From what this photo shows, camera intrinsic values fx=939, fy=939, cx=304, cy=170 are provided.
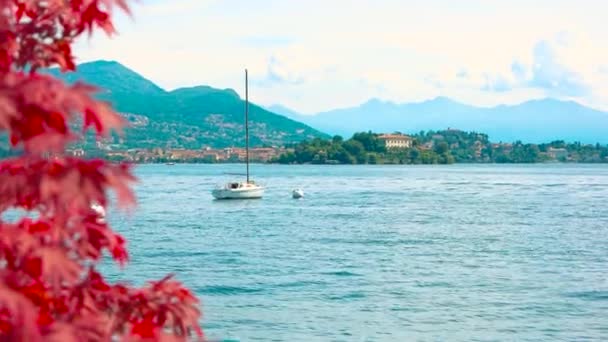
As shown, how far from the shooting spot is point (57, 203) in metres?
2.63

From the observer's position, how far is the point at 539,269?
3316cm

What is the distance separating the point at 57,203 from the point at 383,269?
29873 mm

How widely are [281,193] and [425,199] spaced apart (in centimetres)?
1416

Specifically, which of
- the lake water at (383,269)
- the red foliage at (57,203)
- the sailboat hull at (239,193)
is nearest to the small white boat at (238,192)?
the sailboat hull at (239,193)

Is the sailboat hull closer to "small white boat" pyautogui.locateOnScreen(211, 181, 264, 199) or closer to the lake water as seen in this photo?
"small white boat" pyautogui.locateOnScreen(211, 181, 264, 199)

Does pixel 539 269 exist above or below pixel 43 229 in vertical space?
below

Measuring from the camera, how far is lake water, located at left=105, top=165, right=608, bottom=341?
73.2ft

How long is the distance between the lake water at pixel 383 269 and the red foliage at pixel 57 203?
3.94 meters

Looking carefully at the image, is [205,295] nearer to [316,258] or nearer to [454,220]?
[316,258]

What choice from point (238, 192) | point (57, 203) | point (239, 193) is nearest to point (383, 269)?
point (57, 203)

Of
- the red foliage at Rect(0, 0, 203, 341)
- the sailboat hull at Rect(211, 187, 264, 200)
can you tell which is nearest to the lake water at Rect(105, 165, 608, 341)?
the red foliage at Rect(0, 0, 203, 341)

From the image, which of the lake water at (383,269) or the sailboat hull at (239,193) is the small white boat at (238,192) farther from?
the lake water at (383,269)

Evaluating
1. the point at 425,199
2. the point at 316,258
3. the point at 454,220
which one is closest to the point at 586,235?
the point at 454,220

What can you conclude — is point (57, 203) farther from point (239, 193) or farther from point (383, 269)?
point (239, 193)
